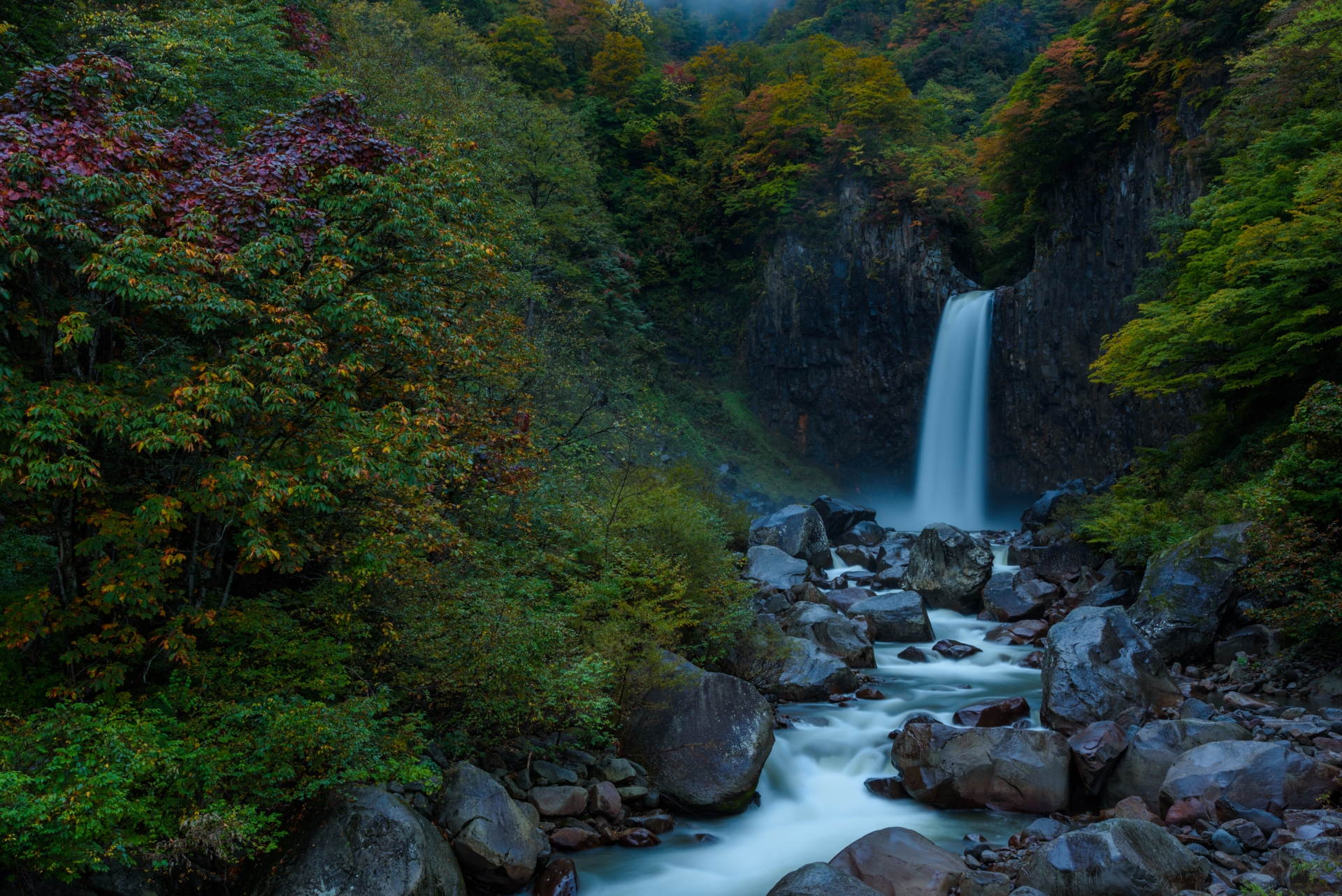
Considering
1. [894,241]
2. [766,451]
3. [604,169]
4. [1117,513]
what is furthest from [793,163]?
[1117,513]

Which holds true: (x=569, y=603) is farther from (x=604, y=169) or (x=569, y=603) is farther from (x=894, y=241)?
(x=604, y=169)

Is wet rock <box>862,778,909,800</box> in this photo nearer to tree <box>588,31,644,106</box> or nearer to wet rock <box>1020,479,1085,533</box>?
wet rock <box>1020,479,1085,533</box>

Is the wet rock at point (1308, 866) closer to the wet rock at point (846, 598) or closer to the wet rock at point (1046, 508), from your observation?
the wet rock at point (846, 598)

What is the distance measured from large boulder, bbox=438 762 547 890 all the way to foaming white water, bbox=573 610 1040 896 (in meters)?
0.77

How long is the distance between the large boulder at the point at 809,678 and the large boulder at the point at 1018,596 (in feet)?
19.0

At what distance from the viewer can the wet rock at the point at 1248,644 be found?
36.4 ft

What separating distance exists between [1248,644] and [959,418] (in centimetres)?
2391

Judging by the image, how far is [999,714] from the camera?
34.7 ft

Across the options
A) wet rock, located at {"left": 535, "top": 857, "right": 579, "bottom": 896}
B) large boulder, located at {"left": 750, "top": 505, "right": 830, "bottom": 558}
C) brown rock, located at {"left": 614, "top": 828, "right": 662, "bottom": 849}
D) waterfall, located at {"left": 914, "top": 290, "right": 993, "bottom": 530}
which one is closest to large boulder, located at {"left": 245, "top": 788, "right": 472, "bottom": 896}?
wet rock, located at {"left": 535, "top": 857, "right": 579, "bottom": 896}

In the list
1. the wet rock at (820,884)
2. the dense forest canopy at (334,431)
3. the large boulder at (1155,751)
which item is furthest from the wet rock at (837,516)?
the wet rock at (820,884)

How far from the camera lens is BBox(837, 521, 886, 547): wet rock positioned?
26.9m

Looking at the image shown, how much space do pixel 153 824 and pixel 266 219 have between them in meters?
4.92

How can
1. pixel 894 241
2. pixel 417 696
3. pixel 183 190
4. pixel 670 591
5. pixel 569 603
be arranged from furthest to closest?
pixel 894 241
pixel 670 591
pixel 569 603
pixel 417 696
pixel 183 190

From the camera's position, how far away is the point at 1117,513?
16141 millimetres
